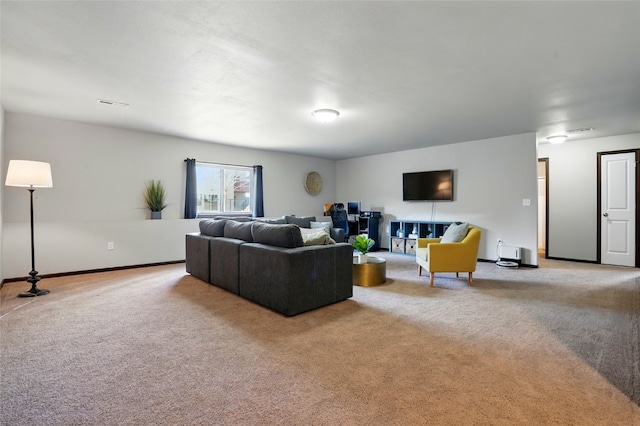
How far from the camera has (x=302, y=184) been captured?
26.1ft

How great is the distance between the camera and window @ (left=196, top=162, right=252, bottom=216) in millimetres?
6352

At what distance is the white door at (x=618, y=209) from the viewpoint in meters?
5.46

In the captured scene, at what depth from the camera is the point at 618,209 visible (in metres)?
5.57

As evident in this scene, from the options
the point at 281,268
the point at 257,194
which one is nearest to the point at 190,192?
the point at 257,194

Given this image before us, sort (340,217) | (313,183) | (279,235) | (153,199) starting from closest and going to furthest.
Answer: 1. (279,235)
2. (153,199)
3. (340,217)
4. (313,183)

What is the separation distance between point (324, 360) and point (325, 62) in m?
2.45

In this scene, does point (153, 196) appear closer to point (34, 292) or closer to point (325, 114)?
point (34, 292)

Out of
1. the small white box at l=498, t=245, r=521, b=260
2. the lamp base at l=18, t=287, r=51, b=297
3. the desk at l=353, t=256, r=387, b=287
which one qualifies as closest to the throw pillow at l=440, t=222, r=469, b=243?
the desk at l=353, t=256, r=387, b=287

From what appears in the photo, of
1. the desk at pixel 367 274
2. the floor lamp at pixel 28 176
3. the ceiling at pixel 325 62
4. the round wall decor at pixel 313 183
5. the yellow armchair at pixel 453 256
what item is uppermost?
the ceiling at pixel 325 62

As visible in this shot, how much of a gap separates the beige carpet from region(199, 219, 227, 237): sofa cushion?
0.90 meters

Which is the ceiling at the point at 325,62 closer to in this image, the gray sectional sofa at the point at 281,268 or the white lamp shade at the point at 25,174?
the white lamp shade at the point at 25,174

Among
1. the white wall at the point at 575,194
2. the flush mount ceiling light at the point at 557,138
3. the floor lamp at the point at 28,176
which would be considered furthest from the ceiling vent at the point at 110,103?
the white wall at the point at 575,194

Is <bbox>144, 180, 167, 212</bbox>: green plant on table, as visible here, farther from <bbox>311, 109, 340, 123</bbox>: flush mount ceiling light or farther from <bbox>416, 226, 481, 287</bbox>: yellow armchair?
<bbox>416, 226, 481, 287</bbox>: yellow armchair

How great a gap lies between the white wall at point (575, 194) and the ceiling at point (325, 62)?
0.96 m
